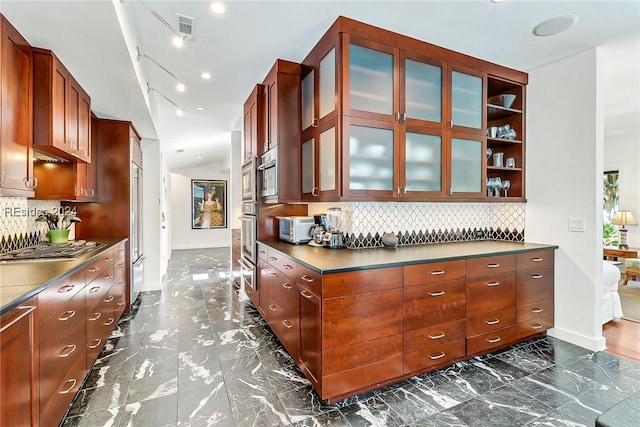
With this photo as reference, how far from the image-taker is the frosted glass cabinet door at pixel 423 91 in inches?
105

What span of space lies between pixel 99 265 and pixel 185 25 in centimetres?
209

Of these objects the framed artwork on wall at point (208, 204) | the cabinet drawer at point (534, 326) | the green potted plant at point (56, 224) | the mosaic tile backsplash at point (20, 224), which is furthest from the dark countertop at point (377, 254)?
the framed artwork on wall at point (208, 204)

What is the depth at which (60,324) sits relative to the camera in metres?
1.78

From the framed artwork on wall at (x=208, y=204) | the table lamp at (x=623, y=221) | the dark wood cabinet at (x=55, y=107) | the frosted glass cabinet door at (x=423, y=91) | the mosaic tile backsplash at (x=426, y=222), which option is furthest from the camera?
the framed artwork on wall at (x=208, y=204)

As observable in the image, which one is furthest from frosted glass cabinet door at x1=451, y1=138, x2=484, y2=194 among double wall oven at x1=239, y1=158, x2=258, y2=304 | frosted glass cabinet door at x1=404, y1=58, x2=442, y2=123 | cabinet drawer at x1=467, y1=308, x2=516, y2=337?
double wall oven at x1=239, y1=158, x2=258, y2=304

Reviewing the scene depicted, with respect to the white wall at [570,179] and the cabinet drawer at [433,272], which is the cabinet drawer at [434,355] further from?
the white wall at [570,179]

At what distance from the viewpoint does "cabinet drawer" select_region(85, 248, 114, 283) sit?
2342 mm

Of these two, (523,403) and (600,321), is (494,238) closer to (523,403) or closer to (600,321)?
(600,321)

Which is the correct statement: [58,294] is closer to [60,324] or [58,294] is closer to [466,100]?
[60,324]

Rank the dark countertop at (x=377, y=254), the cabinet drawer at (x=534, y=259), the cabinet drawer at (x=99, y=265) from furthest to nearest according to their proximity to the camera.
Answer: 1. the cabinet drawer at (x=534, y=259)
2. the cabinet drawer at (x=99, y=265)
3. the dark countertop at (x=377, y=254)

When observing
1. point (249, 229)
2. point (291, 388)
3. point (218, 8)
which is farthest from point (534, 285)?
point (218, 8)

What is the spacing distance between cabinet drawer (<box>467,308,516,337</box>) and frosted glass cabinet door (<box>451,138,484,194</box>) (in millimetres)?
1140

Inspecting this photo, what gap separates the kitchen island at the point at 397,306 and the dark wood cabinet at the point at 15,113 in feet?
6.08

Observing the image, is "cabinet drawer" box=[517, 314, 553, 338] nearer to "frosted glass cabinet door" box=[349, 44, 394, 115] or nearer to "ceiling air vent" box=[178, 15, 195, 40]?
"frosted glass cabinet door" box=[349, 44, 394, 115]
